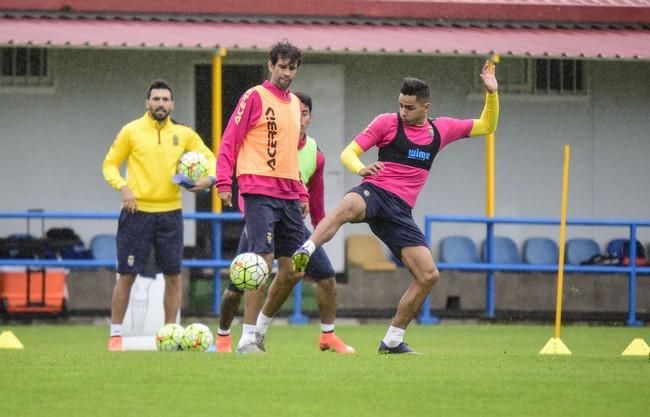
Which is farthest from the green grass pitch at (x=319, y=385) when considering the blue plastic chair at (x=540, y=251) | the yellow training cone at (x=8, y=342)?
the blue plastic chair at (x=540, y=251)

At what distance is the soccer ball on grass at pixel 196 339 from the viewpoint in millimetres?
12883

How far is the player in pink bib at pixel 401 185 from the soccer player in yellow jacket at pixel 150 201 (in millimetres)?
2238

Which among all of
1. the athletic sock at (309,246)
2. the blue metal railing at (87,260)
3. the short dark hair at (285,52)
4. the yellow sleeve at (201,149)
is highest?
the short dark hair at (285,52)

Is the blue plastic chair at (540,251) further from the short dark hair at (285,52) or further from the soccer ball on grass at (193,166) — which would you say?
the short dark hair at (285,52)

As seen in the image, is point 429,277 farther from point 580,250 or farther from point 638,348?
point 580,250

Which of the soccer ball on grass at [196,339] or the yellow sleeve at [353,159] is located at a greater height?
the yellow sleeve at [353,159]

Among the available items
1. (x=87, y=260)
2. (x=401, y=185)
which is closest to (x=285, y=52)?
(x=401, y=185)

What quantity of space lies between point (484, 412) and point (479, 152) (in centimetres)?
1387

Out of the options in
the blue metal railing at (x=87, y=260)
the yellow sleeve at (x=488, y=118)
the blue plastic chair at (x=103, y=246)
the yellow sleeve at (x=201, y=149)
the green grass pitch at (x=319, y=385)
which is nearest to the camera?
the green grass pitch at (x=319, y=385)

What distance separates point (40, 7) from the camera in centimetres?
2003

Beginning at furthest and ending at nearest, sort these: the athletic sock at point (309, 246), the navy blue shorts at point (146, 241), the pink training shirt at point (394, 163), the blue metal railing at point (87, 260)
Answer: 1. the blue metal railing at point (87, 260)
2. the navy blue shorts at point (146, 241)
3. the pink training shirt at point (394, 163)
4. the athletic sock at point (309, 246)

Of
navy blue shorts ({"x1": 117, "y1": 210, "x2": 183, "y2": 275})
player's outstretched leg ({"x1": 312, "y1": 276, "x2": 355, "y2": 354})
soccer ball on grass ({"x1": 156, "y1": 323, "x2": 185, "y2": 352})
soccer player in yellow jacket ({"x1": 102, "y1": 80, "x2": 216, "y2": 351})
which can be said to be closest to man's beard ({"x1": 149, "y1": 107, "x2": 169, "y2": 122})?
soccer player in yellow jacket ({"x1": 102, "y1": 80, "x2": 216, "y2": 351})

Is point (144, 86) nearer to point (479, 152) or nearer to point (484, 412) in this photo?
point (479, 152)

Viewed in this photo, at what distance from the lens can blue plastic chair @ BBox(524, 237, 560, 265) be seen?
863 inches
